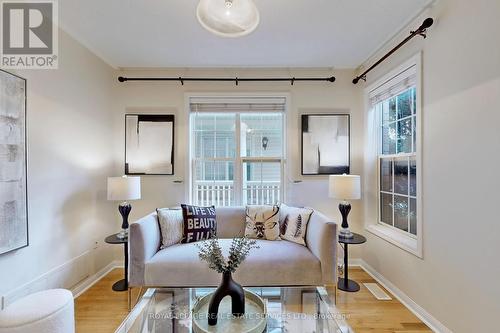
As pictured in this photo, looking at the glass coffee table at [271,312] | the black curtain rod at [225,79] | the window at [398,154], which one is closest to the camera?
the glass coffee table at [271,312]

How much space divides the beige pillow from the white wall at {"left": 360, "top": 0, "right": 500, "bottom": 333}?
2.23 meters

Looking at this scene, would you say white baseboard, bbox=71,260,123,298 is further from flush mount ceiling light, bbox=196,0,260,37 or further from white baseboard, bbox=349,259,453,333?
white baseboard, bbox=349,259,453,333

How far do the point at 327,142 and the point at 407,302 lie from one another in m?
1.88

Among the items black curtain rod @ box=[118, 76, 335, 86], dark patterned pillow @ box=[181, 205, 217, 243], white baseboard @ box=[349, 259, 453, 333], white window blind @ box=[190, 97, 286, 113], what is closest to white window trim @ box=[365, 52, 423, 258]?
white baseboard @ box=[349, 259, 453, 333]

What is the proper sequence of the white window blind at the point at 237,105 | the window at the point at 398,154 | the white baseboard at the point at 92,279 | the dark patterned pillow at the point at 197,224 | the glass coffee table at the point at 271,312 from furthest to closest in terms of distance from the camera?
the white window blind at the point at 237,105 < the dark patterned pillow at the point at 197,224 < the white baseboard at the point at 92,279 < the window at the point at 398,154 < the glass coffee table at the point at 271,312

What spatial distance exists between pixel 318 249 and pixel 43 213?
2.42 m

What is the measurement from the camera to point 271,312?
1627 mm

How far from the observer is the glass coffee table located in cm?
151

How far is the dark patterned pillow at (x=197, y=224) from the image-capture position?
8.57 ft

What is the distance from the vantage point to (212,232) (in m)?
2.71

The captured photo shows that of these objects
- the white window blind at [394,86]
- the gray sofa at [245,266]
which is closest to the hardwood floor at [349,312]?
the gray sofa at [245,266]

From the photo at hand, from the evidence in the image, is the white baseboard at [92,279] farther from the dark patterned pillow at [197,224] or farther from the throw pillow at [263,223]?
→ the throw pillow at [263,223]

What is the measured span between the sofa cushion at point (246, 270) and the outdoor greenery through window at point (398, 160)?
1094mm

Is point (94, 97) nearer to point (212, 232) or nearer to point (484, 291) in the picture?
point (212, 232)
